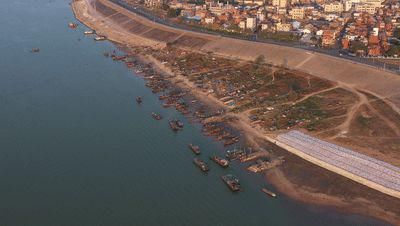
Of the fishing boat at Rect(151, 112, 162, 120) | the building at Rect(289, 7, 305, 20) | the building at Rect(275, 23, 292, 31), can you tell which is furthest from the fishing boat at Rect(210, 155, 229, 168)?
the building at Rect(289, 7, 305, 20)

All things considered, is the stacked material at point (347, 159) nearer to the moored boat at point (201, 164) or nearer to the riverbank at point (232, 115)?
the riverbank at point (232, 115)

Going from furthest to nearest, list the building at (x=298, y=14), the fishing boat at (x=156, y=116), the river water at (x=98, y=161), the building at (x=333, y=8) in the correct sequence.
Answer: the building at (x=333, y=8) → the building at (x=298, y=14) → the fishing boat at (x=156, y=116) → the river water at (x=98, y=161)

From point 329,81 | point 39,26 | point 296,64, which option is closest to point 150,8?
point 39,26

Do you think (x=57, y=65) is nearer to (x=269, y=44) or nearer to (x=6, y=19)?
(x=269, y=44)

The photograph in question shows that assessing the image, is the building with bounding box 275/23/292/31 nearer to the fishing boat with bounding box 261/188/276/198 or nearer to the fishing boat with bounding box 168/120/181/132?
the fishing boat with bounding box 168/120/181/132

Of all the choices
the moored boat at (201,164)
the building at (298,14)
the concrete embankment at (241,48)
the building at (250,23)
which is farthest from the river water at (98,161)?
the building at (298,14)

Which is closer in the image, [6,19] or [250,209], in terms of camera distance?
[250,209]

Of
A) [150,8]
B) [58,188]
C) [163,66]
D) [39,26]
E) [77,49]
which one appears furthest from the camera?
[150,8]
